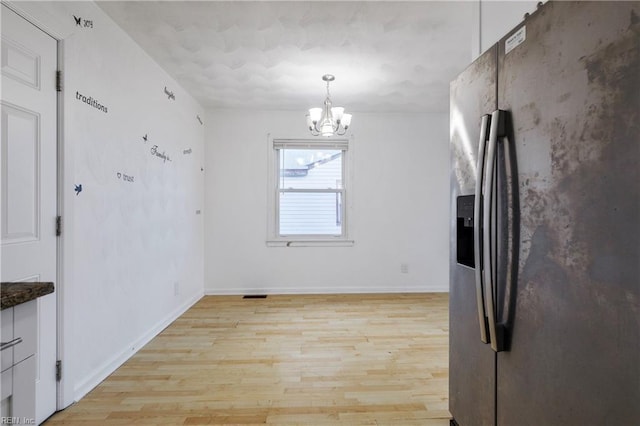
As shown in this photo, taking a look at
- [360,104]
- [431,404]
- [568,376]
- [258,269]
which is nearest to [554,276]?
[568,376]

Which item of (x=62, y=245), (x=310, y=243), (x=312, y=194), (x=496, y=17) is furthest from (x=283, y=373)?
(x=312, y=194)

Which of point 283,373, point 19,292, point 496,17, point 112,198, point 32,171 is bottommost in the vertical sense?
point 283,373

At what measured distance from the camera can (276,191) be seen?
446cm

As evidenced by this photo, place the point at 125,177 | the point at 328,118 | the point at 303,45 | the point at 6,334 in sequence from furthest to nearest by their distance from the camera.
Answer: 1. the point at 328,118
2. the point at 303,45
3. the point at 125,177
4. the point at 6,334

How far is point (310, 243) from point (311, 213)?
432 millimetres

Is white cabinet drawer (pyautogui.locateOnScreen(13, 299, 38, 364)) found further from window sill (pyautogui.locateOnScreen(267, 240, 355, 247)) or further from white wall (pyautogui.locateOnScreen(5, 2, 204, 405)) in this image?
window sill (pyautogui.locateOnScreen(267, 240, 355, 247))

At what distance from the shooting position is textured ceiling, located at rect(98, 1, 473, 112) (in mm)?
2184

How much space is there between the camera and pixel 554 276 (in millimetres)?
937

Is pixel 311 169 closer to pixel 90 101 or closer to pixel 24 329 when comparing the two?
pixel 90 101

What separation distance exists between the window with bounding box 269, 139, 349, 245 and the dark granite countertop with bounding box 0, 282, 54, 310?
141 inches

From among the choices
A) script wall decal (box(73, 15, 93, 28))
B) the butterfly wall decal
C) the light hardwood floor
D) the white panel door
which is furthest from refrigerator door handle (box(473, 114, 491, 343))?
the butterfly wall decal

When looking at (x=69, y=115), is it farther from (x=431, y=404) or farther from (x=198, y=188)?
(x=431, y=404)

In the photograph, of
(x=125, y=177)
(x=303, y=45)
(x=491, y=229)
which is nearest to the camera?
(x=491, y=229)

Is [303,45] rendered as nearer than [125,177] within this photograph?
No
